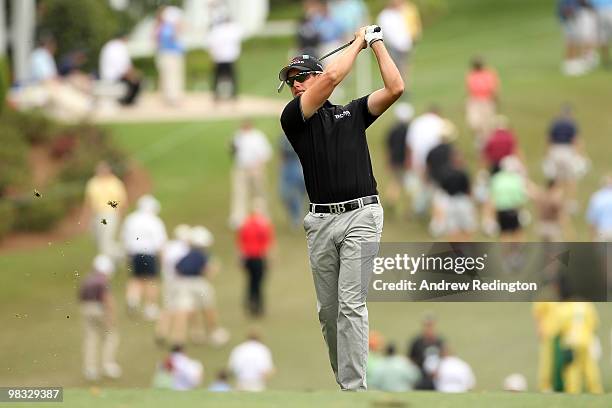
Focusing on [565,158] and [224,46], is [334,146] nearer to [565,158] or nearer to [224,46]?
[565,158]

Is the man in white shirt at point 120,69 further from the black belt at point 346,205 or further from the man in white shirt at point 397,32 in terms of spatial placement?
the black belt at point 346,205

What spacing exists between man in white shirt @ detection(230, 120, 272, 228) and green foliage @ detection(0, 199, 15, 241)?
3339 mm

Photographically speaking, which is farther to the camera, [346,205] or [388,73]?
[346,205]

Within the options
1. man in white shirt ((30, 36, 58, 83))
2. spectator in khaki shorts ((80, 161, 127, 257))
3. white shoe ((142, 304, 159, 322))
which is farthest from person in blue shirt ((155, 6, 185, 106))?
white shoe ((142, 304, 159, 322))

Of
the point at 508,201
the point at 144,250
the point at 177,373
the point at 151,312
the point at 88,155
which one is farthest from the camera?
the point at 88,155

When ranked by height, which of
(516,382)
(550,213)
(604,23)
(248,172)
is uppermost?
(604,23)

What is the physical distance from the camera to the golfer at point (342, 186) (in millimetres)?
8430

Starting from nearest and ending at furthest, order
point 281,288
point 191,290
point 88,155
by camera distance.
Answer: point 191,290, point 281,288, point 88,155

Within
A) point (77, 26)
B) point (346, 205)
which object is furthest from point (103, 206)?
point (346, 205)

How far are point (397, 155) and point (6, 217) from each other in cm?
597

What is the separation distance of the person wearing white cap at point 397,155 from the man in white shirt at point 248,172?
6.23ft

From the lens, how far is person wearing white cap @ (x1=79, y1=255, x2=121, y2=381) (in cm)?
1692

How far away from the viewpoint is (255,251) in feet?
63.6

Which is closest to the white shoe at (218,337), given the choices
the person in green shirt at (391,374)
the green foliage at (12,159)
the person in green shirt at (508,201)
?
the person in green shirt at (391,374)
